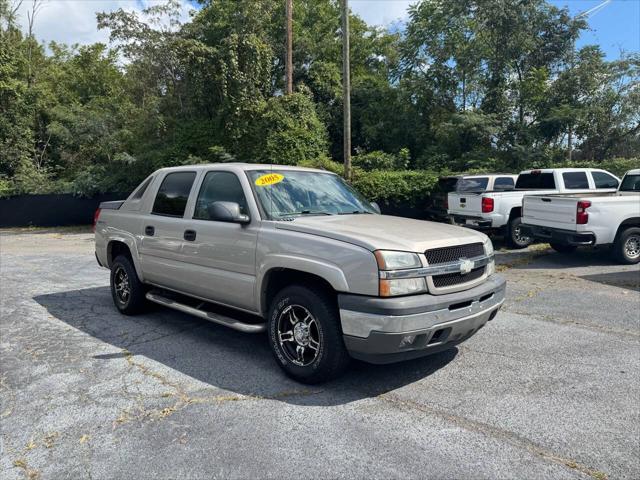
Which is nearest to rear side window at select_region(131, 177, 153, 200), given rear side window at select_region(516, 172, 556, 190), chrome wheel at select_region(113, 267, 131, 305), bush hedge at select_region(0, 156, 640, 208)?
chrome wheel at select_region(113, 267, 131, 305)

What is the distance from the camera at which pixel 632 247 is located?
9.54m

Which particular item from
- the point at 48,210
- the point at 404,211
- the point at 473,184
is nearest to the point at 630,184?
the point at 473,184

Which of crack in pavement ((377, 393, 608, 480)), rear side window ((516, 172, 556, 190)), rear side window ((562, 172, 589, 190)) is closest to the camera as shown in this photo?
crack in pavement ((377, 393, 608, 480))

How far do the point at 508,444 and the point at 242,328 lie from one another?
2.27 m

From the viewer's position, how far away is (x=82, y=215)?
67.2 feet

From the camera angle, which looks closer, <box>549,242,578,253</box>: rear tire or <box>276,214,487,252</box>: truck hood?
<box>276,214,487,252</box>: truck hood

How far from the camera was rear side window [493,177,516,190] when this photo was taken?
41.8ft

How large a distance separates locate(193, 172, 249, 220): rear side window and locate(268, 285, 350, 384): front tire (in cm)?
103

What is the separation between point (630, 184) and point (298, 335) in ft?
31.3

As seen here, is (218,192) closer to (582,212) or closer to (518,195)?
(582,212)

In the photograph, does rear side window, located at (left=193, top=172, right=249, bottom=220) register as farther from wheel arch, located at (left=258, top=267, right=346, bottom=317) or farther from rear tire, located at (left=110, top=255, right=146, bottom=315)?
rear tire, located at (left=110, top=255, right=146, bottom=315)

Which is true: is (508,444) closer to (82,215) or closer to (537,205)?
(537,205)

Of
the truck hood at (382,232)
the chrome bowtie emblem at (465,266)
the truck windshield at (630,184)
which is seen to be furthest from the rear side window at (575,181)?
the chrome bowtie emblem at (465,266)

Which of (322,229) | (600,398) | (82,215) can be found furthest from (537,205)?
(82,215)
